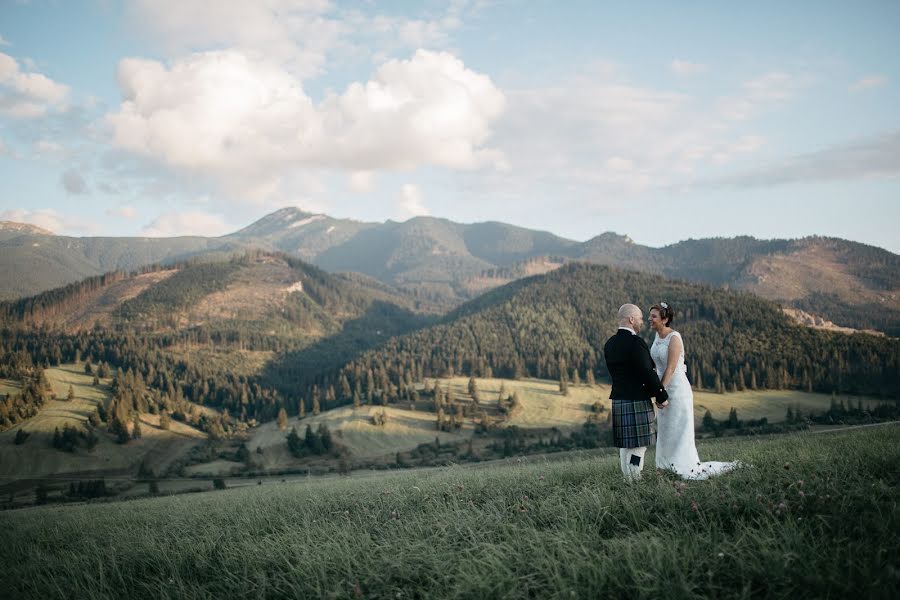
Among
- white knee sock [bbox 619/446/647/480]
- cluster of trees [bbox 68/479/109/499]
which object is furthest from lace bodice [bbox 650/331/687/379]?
cluster of trees [bbox 68/479/109/499]

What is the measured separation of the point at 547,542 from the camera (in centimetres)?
512

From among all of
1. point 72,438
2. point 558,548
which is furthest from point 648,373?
point 72,438

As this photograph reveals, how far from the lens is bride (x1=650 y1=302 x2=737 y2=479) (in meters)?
9.89

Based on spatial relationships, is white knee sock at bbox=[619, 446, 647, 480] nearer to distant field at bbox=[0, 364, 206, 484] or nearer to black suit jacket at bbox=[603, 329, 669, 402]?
black suit jacket at bbox=[603, 329, 669, 402]

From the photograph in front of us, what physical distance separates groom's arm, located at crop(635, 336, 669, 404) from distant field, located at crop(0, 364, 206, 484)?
413 ft

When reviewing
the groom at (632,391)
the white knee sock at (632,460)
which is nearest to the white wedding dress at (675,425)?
the groom at (632,391)

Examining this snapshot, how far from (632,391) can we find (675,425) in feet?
5.02

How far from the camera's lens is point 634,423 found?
30.6 ft

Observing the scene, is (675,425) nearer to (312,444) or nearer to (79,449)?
(312,444)

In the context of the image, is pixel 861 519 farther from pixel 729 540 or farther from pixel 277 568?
pixel 277 568

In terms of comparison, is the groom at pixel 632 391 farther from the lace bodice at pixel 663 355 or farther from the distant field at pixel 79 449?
the distant field at pixel 79 449

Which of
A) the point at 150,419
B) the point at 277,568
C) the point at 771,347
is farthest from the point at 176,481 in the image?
the point at 771,347

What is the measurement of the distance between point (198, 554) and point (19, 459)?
131766mm

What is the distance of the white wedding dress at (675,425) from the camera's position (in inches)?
388
